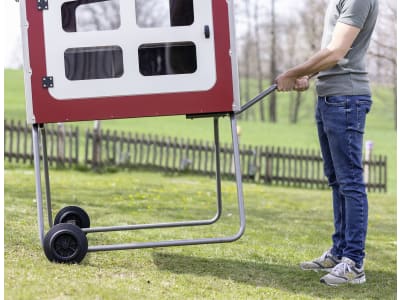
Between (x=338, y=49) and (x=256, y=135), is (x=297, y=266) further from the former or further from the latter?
(x=256, y=135)

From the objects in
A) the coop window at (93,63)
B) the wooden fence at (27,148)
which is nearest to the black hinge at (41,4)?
the coop window at (93,63)

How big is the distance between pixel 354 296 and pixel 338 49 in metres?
1.37

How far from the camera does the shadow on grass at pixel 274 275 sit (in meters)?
3.85

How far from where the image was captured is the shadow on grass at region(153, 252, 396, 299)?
3.85 meters

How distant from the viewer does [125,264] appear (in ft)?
13.3

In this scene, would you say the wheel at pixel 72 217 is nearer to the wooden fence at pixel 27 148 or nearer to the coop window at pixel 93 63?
the coop window at pixel 93 63

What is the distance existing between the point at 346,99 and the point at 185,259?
149cm

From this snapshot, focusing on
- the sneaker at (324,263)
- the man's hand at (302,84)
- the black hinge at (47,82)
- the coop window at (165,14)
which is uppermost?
the coop window at (165,14)

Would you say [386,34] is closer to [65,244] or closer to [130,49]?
[130,49]

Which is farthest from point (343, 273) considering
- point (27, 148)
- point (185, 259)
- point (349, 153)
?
point (27, 148)

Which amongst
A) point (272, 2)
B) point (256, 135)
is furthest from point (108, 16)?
point (272, 2)

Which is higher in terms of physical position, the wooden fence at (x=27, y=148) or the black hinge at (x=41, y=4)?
the black hinge at (x=41, y=4)

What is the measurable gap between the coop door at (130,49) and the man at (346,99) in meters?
0.55

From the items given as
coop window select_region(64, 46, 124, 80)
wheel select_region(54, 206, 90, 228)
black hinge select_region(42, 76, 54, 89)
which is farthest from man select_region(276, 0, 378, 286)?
wheel select_region(54, 206, 90, 228)
